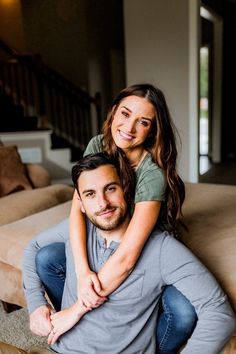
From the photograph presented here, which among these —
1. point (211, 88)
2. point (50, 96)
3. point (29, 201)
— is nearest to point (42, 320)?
point (29, 201)

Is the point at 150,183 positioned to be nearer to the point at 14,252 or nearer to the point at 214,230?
the point at 214,230

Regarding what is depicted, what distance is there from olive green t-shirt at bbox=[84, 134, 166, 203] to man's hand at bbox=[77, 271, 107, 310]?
29 centimetres

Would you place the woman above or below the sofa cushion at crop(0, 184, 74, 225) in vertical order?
above

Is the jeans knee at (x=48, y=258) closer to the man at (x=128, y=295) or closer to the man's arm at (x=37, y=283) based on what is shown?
the man's arm at (x=37, y=283)

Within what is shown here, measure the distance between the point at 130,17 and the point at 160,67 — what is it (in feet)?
2.30

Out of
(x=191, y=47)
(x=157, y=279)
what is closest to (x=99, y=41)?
(x=191, y=47)

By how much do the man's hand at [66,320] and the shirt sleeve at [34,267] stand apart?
124 mm

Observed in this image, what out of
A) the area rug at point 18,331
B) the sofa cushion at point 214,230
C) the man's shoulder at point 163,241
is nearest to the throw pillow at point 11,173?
the area rug at point 18,331

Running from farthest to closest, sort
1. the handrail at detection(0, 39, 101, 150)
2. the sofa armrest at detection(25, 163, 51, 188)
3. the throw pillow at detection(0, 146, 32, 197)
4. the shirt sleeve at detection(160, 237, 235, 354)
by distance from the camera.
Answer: the handrail at detection(0, 39, 101, 150) → the sofa armrest at detection(25, 163, 51, 188) → the throw pillow at detection(0, 146, 32, 197) → the shirt sleeve at detection(160, 237, 235, 354)

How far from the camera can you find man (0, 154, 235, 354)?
1001 millimetres

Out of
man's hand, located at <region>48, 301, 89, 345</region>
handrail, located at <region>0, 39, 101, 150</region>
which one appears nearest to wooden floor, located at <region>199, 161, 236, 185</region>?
handrail, located at <region>0, 39, 101, 150</region>

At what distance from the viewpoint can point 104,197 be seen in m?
1.11

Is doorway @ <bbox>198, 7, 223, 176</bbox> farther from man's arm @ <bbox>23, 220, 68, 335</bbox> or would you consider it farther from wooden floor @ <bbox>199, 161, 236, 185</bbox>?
man's arm @ <bbox>23, 220, 68, 335</bbox>

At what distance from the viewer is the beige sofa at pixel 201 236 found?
4.17 ft
